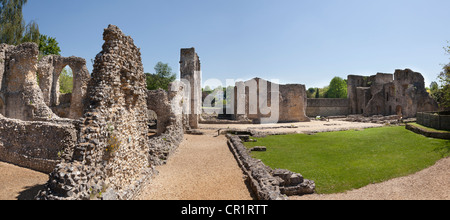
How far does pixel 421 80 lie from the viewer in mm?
33094

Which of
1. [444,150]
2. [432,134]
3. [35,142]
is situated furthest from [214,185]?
[432,134]

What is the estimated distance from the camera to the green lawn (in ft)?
26.9

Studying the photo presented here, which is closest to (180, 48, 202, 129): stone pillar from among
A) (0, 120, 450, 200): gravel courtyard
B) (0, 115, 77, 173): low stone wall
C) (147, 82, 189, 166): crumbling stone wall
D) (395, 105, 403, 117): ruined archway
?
(147, 82, 189, 166): crumbling stone wall

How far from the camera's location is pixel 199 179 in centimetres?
862

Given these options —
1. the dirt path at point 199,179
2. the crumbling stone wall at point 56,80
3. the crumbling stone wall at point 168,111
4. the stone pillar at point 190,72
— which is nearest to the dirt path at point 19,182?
the dirt path at point 199,179

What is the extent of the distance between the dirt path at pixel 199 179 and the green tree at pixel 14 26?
27696 mm

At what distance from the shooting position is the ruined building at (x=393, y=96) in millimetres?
32469

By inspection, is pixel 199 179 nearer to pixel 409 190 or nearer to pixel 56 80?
pixel 409 190

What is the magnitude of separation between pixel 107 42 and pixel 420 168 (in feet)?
39.7

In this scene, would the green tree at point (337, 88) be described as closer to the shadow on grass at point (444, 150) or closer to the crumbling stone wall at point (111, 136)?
the shadow on grass at point (444, 150)

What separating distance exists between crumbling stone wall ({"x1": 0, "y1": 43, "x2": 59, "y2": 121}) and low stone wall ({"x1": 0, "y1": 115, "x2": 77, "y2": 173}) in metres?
6.52

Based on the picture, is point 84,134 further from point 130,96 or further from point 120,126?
point 130,96

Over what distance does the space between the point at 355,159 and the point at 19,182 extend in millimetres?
12984
